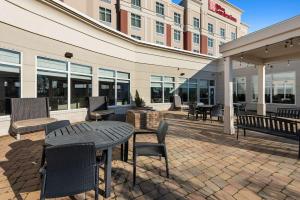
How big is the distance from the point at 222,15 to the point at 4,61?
30354 millimetres

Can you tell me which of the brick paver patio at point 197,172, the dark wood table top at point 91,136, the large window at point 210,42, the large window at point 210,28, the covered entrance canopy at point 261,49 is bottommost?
the brick paver patio at point 197,172

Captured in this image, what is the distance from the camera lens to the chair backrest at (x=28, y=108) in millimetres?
6125

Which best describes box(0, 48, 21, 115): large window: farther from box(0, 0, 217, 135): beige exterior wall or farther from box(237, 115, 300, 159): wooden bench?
box(237, 115, 300, 159): wooden bench

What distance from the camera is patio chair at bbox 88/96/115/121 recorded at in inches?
339

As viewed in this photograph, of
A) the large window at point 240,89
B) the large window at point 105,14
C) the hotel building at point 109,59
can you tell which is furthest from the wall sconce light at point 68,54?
the large window at point 240,89

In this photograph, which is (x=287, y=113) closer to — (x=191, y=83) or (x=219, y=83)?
(x=191, y=83)

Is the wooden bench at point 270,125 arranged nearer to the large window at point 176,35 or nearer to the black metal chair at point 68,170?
the black metal chair at point 68,170

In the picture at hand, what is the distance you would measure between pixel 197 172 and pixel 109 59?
8.73 metres

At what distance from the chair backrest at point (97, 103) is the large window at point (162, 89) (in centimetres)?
538

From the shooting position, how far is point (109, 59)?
35.7 ft

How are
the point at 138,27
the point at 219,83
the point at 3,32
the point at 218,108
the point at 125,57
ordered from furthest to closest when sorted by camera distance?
1. the point at 138,27
2. the point at 219,83
3. the point at 125,57
4. the point at 218,108
5. the point at 3,32

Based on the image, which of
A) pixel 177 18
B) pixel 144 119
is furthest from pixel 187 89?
pixel 177 18

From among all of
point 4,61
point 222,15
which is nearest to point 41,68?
point 4,61

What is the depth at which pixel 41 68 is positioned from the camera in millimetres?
7363
